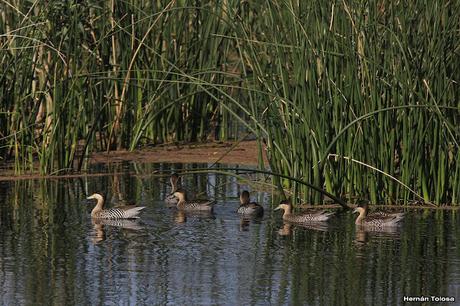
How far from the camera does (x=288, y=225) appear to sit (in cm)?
1193

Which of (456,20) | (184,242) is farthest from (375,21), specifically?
(184,242)

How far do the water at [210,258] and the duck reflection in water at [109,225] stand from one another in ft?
0.06

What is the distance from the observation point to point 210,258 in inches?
408

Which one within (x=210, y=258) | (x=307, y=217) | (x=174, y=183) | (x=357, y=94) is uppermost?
(x=357, y=94)

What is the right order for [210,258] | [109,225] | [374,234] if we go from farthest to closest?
[109,225]
[374,234]
[210,258]

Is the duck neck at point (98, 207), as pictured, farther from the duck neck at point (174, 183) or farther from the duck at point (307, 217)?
the duck at point (307, 217)

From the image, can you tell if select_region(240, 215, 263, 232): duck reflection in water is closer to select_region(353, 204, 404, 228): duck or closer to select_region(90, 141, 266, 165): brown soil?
select_region(353, 204, 404, 228): duck

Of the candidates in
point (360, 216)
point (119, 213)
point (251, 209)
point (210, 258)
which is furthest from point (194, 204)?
point (210, 258)

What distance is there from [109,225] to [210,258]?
6.57 feet

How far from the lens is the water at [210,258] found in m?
9.12

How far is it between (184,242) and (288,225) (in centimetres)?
124

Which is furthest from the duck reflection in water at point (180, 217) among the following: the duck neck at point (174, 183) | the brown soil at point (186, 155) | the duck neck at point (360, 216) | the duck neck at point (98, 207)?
the brown soil at point (186, 155)

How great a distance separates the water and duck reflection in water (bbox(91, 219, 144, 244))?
0.7 inches

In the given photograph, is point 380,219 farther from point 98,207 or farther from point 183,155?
point 183,155
